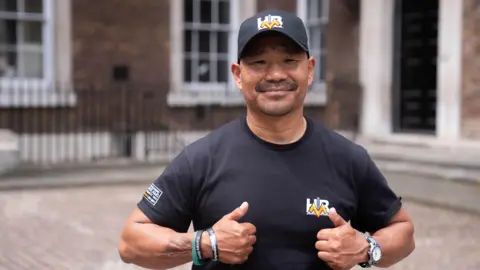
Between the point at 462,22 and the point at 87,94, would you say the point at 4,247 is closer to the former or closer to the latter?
the point at 87,94

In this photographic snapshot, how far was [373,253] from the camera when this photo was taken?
1968 millimetres

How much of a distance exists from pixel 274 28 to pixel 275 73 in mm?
137

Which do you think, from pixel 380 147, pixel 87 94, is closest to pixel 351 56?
pixel 380 147

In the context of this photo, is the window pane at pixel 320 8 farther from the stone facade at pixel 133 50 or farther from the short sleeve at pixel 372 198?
the short sleeve at pixel 372 198

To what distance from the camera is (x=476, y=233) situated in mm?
6137

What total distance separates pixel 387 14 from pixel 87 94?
577 centimetres

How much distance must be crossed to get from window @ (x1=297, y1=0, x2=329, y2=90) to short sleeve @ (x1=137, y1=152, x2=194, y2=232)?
11.7 metres

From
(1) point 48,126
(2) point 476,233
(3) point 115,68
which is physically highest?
(3) point 115,68

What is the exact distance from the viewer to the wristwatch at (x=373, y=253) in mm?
1965

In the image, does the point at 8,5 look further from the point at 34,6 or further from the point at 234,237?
the point at 234,237

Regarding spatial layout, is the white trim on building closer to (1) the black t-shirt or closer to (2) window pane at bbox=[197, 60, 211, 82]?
(2) window pane at bbox=[197, 60, 211, 82]

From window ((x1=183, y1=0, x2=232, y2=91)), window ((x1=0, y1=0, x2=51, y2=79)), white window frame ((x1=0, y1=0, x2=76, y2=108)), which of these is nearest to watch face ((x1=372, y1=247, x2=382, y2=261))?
white window frame ((x1=0, y1=0, x2=76, y2=108))

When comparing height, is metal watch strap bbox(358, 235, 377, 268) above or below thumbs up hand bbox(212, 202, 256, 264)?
below

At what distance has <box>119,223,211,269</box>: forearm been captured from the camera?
1.88 metres
